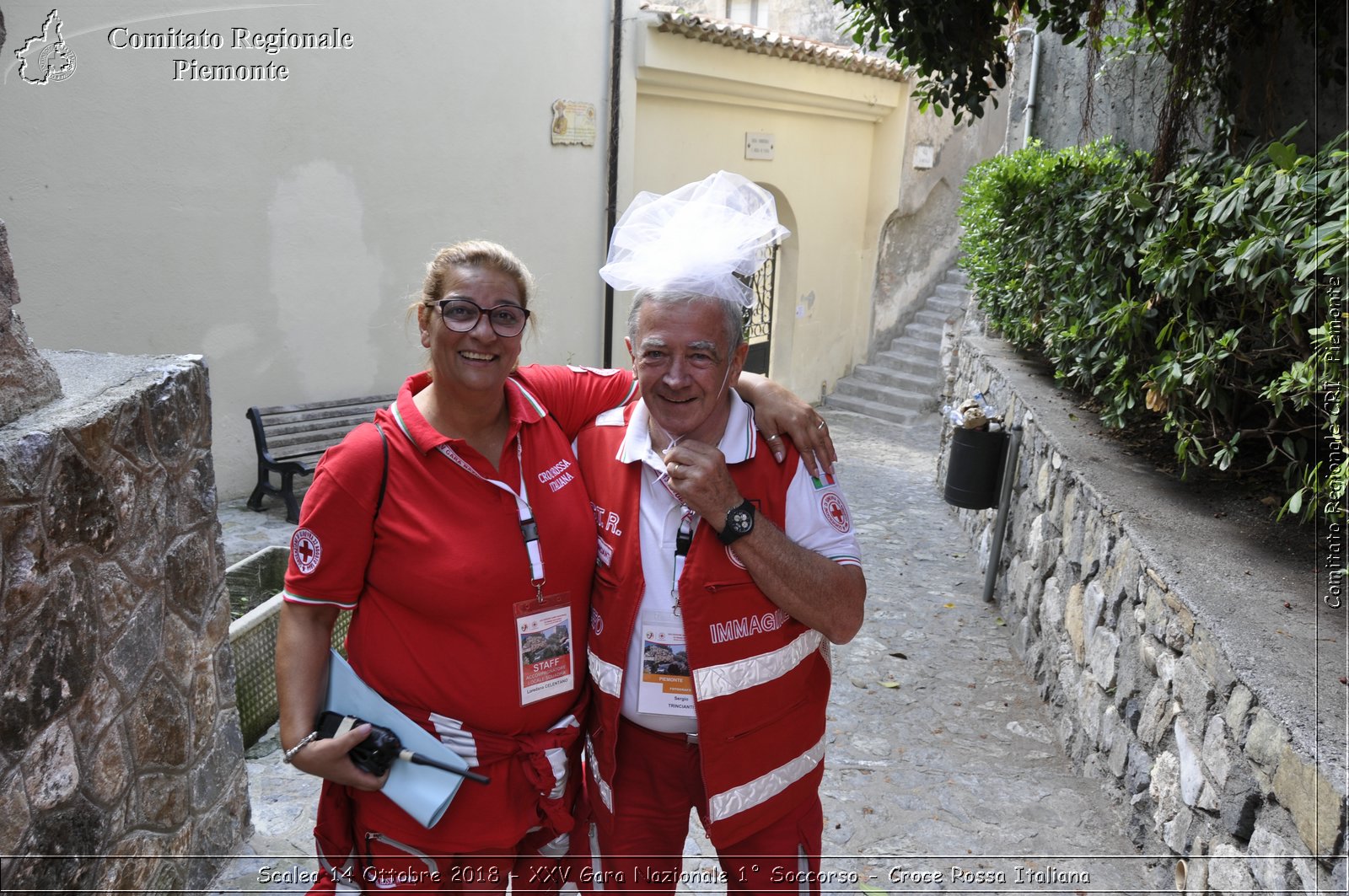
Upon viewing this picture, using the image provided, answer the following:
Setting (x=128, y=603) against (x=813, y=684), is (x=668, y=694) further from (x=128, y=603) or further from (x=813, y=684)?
(x=128, y=603)

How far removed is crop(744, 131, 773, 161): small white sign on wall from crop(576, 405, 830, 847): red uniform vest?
9614 millimetres

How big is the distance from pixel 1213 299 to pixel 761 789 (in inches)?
102

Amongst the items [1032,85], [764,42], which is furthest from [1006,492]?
[764,42]

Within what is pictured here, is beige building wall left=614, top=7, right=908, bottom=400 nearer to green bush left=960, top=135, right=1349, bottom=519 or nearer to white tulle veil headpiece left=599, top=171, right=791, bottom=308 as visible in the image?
green bush left=960, top=135, right=1349, bottom=519

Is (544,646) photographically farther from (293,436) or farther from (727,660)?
(293,436)

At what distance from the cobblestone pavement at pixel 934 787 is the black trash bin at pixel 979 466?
2.16ft

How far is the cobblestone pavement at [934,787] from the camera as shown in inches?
130

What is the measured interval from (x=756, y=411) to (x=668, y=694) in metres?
0.64

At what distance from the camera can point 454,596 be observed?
6.46 feet

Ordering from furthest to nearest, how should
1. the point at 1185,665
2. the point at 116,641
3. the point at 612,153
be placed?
the point at 612,153 → the point at 1185,665 → the point at 116,641

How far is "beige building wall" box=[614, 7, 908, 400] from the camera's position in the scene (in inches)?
398

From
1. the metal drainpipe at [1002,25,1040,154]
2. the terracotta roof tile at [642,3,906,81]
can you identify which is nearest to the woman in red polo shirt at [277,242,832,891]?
the metal drainpipe at [1002,25,1040,154]

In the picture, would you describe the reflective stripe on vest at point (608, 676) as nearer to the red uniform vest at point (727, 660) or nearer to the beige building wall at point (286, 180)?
the red uniform vest at point (727, 660)

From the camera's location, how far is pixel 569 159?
9.36 metres
